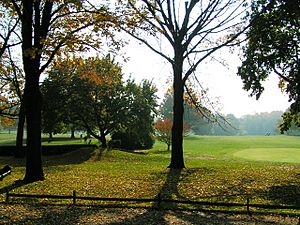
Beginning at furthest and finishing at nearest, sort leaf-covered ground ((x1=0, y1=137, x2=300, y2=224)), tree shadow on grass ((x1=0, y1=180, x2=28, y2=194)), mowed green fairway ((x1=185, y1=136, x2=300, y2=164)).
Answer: mowed green fairway ((x1=185, y1=136, x2=300, y2=164))
tree shadow on grass ((x1=0, y1=180, x2=28, y2=194))
leaf-covered ground ((x1=0, y1=137, x2=300, y2=224))

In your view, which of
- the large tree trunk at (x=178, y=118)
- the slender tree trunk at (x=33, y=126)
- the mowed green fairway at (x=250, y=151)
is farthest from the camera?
the mowed green fairway at (x=250, y=151)

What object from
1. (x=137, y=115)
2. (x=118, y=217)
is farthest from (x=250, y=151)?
(x=118, y=217)

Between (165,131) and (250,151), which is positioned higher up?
(165,131)

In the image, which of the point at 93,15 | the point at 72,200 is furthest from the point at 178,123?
the point at 72,200

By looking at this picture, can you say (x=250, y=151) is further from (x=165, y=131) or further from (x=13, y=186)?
(x=13, y=186)

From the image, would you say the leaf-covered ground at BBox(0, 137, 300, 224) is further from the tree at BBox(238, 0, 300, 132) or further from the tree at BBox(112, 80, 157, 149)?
the tree at BBox(112, 80, 157, 149)

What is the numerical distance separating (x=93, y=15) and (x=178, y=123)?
7.50 meters

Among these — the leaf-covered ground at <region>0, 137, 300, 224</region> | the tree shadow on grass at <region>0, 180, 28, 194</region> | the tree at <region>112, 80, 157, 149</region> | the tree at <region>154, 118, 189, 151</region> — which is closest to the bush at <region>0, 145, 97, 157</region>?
the tree at <region>112, 80, 157, 149</region>

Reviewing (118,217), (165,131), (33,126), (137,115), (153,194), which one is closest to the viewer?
(118,217)

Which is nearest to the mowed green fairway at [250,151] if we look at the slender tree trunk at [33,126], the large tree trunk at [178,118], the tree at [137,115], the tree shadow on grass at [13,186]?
the tree at [137,115]

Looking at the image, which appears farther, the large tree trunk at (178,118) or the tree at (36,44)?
the large tree trunk at (178,118)

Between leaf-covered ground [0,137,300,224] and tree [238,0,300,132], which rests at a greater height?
tree [238,0,300,132]

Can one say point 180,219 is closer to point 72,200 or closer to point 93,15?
point 72,200

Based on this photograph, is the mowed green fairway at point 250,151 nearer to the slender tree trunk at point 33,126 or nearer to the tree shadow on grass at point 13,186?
the slender tree trunk at point 33,126
